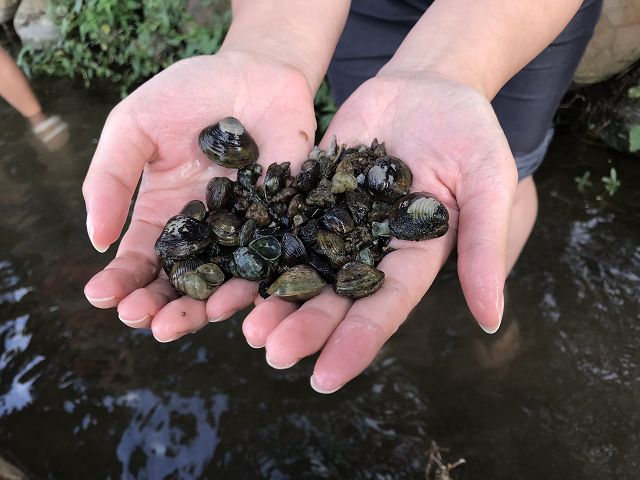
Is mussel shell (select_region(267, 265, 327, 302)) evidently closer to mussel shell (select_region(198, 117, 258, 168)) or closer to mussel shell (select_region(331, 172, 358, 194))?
mussel shell (select_region(331, 172, 358, 194))

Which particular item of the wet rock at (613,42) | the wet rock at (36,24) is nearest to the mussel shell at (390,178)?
the wet rock at (613,42)

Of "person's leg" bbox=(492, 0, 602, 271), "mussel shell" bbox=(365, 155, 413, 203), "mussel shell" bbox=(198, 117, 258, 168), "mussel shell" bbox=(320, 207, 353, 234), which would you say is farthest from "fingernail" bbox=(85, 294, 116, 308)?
"person's leg" bbox=(492, 0, 602, 271)

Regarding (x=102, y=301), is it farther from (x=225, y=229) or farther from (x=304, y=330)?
(x=304, y=330)

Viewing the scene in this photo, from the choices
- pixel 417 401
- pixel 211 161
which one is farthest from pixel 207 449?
pixel 211 161

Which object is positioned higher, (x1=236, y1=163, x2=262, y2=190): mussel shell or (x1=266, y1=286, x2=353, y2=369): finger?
(x1=236, y1=163, x2=262, y2=190): mussel shell

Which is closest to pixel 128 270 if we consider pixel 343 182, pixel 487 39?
pixel 343 182

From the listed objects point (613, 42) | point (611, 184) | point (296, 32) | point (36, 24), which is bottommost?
point (611, 184)
